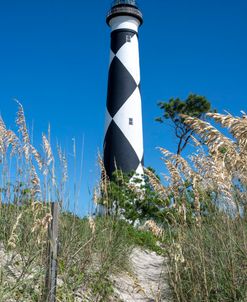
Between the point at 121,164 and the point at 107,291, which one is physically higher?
the point at 121,164

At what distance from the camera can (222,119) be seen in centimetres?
173

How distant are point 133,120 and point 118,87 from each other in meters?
1.19

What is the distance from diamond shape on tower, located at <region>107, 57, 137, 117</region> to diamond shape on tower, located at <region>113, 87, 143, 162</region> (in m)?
0.16

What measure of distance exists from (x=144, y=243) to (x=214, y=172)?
4384 millimetres

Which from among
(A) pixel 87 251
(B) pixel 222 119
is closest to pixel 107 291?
(A) pixel 87 251

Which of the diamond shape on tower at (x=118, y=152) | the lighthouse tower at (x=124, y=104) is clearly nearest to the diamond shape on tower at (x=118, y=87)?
the lighthouse tower at (x=124, y=104)

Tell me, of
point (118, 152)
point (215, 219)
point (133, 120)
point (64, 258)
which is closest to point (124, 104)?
point (133, 120)

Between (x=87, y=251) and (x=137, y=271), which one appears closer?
(x=87, y=251)

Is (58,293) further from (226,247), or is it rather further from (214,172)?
(214,172)

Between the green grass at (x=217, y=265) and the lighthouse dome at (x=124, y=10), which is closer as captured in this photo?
the green grass at (x=217, y=265)

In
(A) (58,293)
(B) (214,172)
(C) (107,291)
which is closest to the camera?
(B) (214,172)

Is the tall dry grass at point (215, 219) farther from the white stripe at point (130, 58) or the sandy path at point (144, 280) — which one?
the white stripe at point (130, 58)

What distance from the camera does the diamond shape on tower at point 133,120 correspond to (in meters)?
12.7

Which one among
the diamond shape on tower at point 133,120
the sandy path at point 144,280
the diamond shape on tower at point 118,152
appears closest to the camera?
the sandy path at point 144,280
